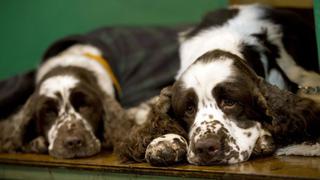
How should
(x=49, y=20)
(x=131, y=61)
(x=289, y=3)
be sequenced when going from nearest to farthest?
1. (x=289, y=3)
2. (x=131, y=61)
3. (x=49, y=20)

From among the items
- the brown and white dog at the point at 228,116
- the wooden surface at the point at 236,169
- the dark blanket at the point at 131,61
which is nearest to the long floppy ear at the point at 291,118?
the brown and white dog at the point at 228,116

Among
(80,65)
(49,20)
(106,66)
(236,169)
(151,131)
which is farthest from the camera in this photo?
(49,20)

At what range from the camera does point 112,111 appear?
3414 millimetres

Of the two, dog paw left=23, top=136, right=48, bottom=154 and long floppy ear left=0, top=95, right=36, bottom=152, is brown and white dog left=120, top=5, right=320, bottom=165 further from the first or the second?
long floppy ear left=0, top=95, right=36, bottom=152

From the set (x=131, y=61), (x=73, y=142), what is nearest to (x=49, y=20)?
(x=131, y=61)

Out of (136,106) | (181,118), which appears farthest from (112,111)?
(181,118)

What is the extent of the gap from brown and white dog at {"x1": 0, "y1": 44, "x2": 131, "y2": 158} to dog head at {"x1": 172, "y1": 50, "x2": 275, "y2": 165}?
2.34 ft

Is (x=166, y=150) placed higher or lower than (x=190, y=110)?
lower

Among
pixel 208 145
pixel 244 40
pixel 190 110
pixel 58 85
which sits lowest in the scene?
pixel 208 145

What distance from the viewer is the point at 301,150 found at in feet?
7.92

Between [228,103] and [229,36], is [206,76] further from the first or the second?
[229,36]

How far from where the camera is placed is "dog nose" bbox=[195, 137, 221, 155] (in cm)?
227

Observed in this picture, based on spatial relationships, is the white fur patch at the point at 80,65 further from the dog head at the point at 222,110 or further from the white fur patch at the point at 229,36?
the dog head at the point at 222,110

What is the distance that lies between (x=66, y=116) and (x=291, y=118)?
1.28 metres
